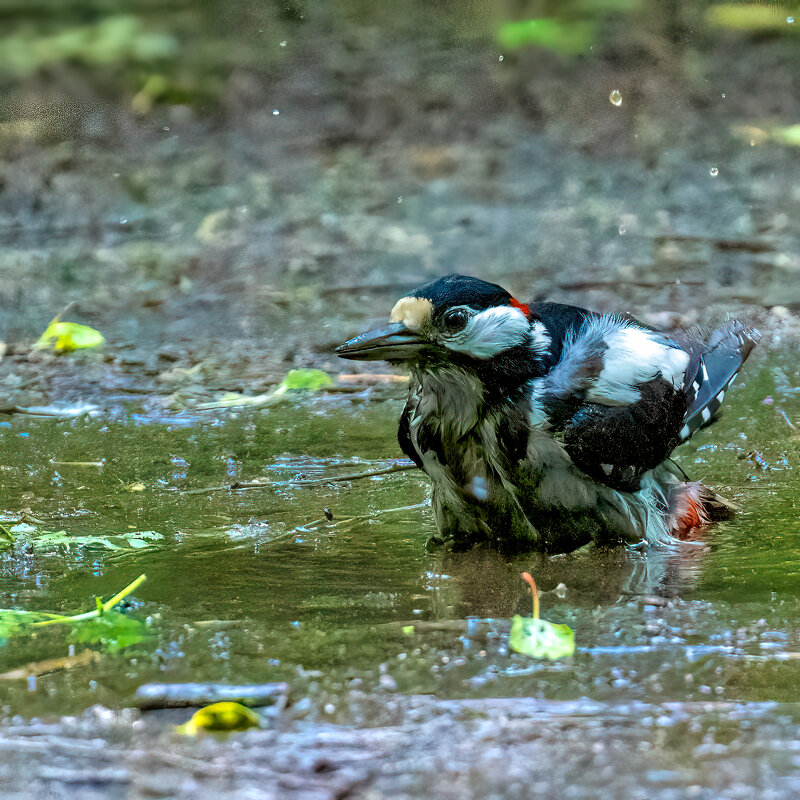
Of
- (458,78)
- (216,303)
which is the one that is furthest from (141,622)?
(458,78)

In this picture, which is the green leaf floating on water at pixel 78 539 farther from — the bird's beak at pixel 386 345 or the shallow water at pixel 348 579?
the bird's beak at pixel 386 345

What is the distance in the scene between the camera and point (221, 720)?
266cm

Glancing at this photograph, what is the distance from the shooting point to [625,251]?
7805mm

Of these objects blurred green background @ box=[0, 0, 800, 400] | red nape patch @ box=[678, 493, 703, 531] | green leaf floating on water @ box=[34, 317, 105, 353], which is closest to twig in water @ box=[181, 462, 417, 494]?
red nape patch @ box=[678, 493, 703, 531]

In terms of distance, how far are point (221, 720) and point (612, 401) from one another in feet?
6.07

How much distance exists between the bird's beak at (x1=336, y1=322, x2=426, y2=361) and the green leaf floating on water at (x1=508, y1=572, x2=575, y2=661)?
98 cm

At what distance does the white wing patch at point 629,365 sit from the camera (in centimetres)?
390

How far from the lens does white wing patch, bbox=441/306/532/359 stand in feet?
12.4

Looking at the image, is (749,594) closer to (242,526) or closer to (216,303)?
(242,526)

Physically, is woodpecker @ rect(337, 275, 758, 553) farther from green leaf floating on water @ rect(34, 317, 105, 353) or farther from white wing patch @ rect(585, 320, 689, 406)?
green leaf floating on water @ rect(34, 317, 105, 353)

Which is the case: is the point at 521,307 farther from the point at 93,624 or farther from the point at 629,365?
the point at 93,624

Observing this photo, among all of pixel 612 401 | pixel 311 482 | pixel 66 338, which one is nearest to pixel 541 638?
→ pixel 612 401

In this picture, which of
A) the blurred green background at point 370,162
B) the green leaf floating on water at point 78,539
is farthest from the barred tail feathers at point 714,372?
the green leaf floating on water at point 78,539

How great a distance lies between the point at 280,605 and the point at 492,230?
507 centimetres
